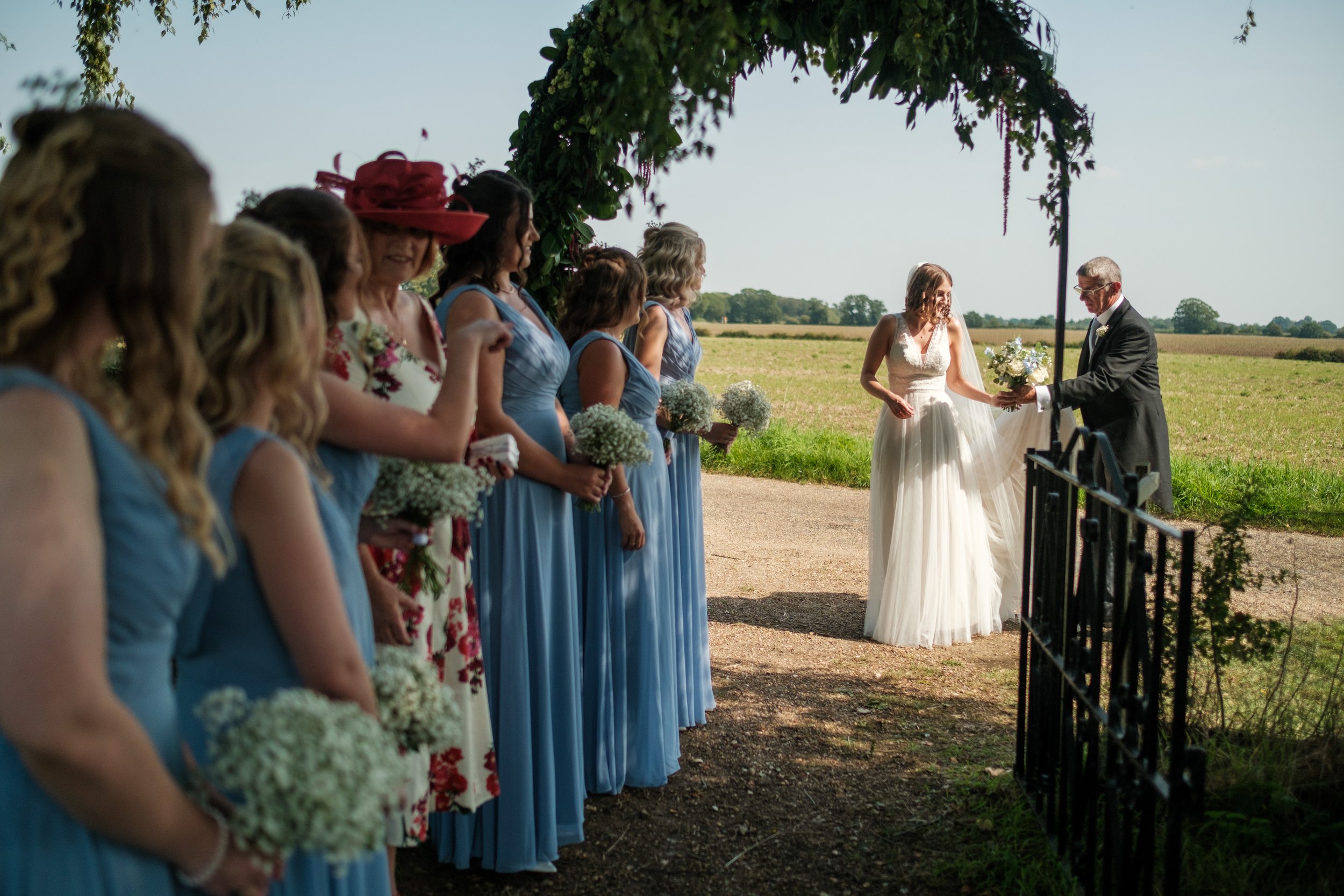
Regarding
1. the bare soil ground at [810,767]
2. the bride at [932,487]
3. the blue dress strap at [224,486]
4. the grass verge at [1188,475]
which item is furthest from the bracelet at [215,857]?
the grass verge at [1188,475]

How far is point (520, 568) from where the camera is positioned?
389cm

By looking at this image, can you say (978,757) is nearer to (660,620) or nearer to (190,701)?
(660,620)

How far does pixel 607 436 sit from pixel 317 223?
1678 mm

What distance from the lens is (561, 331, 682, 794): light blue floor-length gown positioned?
460 cm

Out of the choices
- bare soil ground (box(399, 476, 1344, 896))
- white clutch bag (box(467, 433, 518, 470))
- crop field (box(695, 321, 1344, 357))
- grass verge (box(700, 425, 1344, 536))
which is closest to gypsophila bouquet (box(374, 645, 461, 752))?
white clutch bag (box(467, 433, 518, 470))

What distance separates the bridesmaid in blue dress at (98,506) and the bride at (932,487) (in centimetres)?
614

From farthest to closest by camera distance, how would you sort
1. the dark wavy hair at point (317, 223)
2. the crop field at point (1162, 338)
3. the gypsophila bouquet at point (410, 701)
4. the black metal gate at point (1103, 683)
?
1. the crop field at point (1162, 338)
2. the black metal gate at point (1103, 683)
3. the dark wavy hair at point (317, 223)
4. the gypsophila bouquet at point (410, 701)

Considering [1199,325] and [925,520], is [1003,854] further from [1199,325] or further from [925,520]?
[1199,325]

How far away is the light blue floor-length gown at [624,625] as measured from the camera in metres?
4.60

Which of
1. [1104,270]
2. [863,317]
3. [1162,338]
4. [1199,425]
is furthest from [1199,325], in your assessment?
[1104,270]

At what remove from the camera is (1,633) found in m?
1.29

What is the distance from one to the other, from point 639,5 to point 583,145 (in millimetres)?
2127

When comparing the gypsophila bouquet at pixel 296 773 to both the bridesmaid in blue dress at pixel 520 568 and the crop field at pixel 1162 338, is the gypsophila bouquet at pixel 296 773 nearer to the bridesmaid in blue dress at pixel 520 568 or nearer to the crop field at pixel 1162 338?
the bridesmaid in blue dress at pixel 520 568

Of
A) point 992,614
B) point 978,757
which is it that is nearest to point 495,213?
point 978,757
